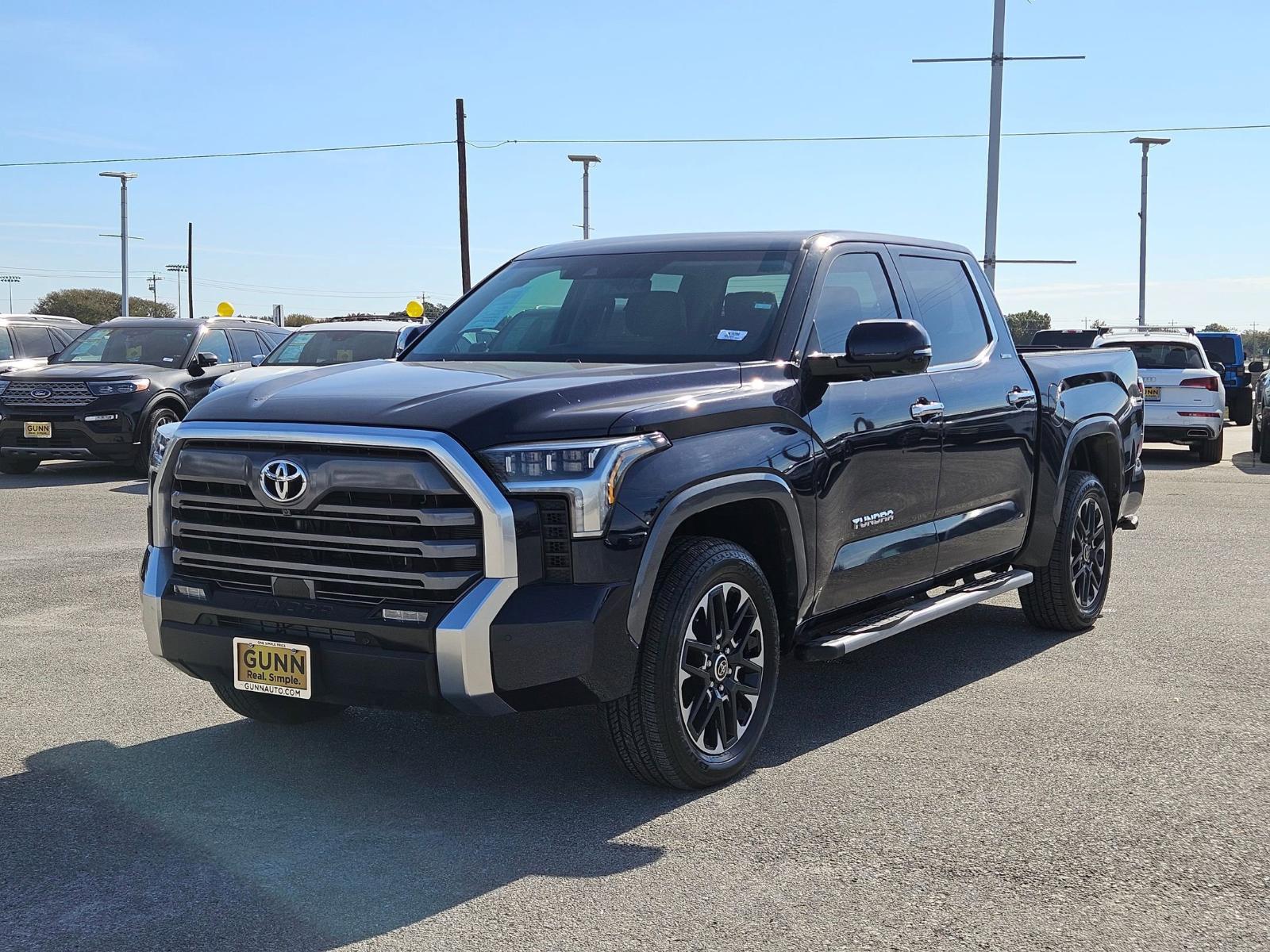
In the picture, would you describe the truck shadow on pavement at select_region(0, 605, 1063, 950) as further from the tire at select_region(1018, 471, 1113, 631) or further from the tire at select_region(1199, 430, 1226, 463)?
the tire at select_region(1199, 430, 1226, 463)

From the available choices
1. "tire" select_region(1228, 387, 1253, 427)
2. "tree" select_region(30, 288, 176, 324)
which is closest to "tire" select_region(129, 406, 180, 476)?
"tire" select_region(1228, 387, 1253, 427)

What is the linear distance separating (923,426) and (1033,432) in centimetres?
130

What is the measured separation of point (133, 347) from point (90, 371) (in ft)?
3.61

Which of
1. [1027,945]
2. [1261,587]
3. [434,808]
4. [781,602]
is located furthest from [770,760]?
[1261,587]

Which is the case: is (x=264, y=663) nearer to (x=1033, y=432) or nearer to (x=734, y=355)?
(x=734, y=355)

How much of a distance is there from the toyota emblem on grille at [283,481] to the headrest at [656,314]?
1696 millimetres

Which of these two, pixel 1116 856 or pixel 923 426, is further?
pixel 923 426

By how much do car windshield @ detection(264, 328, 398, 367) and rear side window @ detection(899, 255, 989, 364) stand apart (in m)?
9.82

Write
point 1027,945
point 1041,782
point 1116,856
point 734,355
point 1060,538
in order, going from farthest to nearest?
point 1060,538, point 734,355, point 1041,782, point 1116,856, point 1027,945

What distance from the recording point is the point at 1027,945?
146 inches

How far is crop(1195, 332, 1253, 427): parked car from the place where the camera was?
24.3 meters

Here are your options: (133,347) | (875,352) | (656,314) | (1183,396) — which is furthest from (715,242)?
(1183,396)

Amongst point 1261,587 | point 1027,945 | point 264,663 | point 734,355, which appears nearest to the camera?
point 1027,945

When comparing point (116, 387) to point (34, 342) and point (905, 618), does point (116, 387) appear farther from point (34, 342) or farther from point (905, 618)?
point (905, 618)
